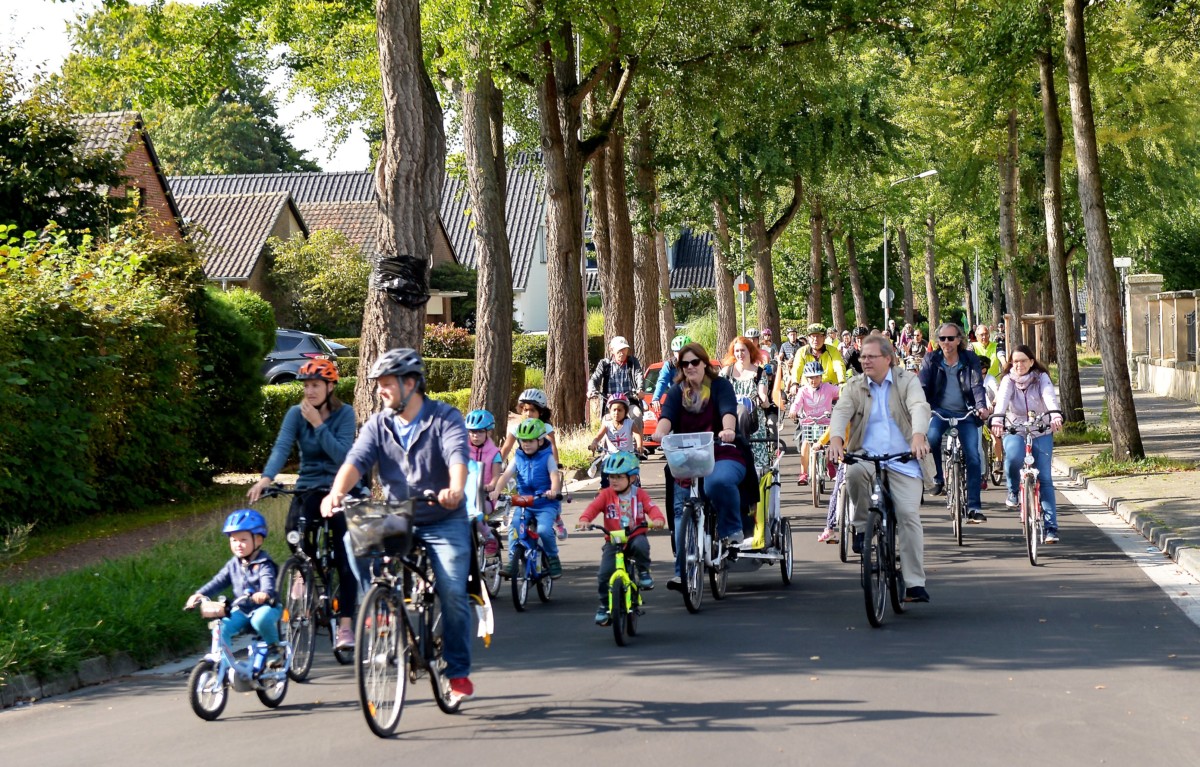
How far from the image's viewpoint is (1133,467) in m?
18.8

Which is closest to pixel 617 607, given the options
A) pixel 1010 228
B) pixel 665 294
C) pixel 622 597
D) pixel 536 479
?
pixel 622 597

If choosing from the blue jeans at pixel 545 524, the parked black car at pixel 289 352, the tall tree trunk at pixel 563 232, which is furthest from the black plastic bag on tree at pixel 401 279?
the parked black car at pixel 289 352

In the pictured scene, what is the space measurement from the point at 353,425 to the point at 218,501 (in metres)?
9.58

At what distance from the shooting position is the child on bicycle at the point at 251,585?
25.0 ft

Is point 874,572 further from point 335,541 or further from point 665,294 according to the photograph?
point 665,294

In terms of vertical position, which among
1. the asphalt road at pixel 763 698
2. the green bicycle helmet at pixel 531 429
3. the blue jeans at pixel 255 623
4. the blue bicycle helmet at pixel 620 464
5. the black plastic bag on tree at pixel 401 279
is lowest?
the asphalt road at pixel 763 698

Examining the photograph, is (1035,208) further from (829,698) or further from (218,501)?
(829,698)

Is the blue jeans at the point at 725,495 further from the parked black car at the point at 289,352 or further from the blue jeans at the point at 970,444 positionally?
the parked black car at the point at 289,352

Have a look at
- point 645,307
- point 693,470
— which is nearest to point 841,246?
point 645,307

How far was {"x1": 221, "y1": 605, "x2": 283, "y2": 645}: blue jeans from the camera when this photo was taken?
24.9 feet

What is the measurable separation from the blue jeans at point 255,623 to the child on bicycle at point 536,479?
133 inches

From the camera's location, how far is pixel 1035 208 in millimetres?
43469

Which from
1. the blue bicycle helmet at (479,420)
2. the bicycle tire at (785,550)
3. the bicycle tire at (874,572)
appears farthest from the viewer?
the bicycle tire at (785,550)

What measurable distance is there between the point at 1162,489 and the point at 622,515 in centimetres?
919
